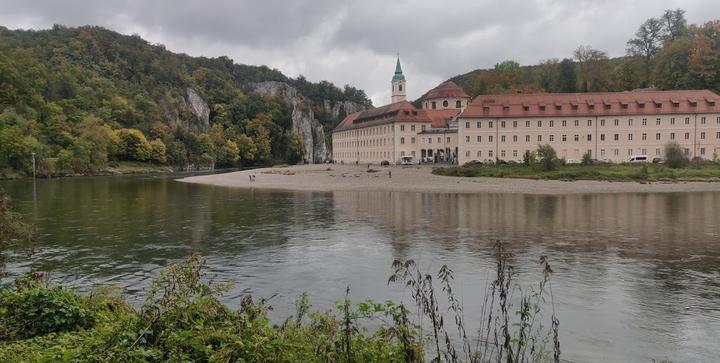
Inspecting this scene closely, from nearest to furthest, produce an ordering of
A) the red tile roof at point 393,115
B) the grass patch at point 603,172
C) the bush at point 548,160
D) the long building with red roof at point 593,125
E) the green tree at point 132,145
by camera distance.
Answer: the grass patch at point 603,172
the bush at point 548,160
the long building with red roof at point 593,125
the red tile roof at point 393,115
the green tree at point 132,145

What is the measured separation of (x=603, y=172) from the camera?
214 ft

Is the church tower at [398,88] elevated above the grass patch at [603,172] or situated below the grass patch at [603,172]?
above

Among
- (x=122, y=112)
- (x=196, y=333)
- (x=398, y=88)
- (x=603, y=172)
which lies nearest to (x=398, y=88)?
(x=398, y=88)

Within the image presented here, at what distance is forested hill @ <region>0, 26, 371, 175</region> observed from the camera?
332ft

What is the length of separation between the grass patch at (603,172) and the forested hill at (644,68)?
3295cm

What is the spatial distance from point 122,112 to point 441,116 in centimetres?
7468

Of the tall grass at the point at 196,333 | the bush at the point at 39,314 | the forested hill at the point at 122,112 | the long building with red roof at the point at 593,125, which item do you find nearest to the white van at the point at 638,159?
the long building with red roof at the point at 593,125

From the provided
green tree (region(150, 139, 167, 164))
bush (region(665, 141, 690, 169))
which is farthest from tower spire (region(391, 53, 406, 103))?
bush (region(665, 141, 690, 169))

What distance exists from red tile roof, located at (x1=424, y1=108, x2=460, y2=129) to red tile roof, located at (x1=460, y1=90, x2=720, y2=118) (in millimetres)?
19930

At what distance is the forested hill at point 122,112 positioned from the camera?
101 meters

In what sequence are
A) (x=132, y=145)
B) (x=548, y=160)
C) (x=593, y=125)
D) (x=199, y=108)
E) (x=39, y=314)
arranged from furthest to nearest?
(x=199, y=108) → (x=132, y=145) → (x=593, y=125) → (x=548, y=160) → (x=39, y=314)

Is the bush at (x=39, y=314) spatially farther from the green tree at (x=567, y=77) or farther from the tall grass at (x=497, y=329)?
the green tree at (x=567, y=77)

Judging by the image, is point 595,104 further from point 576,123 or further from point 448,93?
point 448,93

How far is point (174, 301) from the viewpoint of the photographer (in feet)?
26.3
